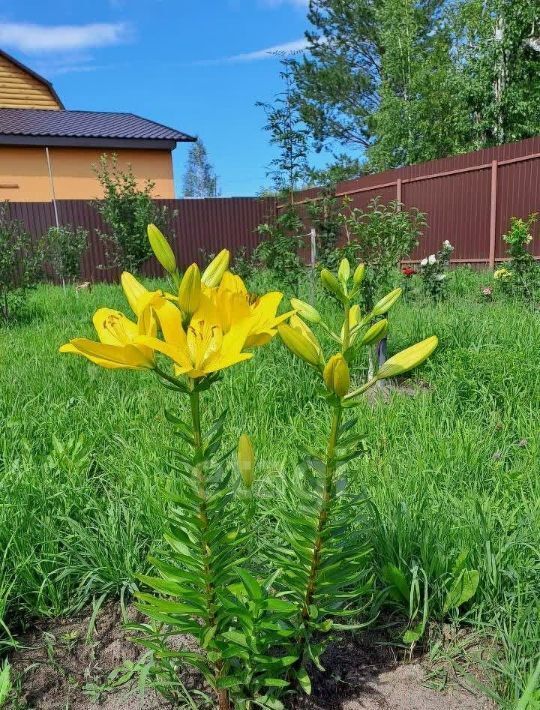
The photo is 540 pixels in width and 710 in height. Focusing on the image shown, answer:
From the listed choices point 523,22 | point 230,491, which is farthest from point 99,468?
point 523,22

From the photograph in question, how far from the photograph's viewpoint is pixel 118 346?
78cm

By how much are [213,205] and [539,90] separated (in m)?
8.38

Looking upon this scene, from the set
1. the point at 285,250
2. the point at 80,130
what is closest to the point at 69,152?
the point at 80,130

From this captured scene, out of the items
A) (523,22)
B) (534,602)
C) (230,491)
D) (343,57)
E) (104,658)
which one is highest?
(343,57)

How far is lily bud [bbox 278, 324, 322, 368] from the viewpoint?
82 centimetres

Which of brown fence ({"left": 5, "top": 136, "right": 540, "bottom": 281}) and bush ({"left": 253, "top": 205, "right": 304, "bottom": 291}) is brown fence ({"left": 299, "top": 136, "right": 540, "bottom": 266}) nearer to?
brown fence ({"left": 5, "top": 136, "right": 540, "bottom": 281})

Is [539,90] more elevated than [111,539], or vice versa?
[539,90]

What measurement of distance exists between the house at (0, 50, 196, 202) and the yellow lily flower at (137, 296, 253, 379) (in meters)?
14.5

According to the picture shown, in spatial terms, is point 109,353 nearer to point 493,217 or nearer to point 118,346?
point 118,346

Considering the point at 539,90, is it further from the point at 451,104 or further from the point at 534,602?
the point at 534,602

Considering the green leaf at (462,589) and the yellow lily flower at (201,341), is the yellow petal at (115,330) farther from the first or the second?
the green leaf at (462,589)

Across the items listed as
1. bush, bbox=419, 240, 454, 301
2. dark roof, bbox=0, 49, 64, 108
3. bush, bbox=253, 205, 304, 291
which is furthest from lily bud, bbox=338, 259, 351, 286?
dark roof, bbox=0, 49, 64, 108

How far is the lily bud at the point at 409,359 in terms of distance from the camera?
855 millimetres

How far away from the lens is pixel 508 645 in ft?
4.13
